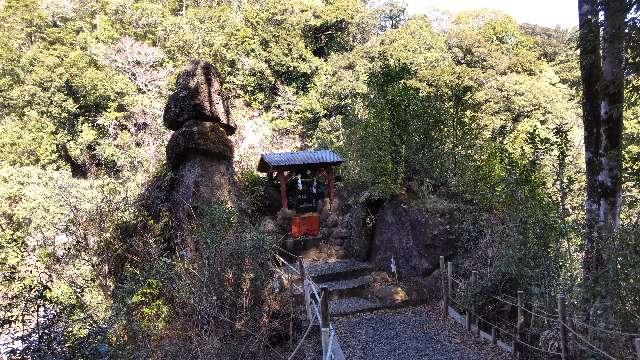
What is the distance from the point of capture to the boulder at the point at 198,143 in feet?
44.4

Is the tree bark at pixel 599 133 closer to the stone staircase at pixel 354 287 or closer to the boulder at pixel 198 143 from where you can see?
the stone staircase at pixel 354 287

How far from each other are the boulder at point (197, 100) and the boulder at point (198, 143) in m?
0.32

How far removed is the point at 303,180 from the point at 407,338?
8436 mm

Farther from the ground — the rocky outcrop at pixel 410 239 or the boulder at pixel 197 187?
the boulder at pixel 197 187

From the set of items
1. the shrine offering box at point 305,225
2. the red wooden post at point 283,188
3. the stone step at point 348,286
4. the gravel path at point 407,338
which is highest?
the red wooden post at point 283,188

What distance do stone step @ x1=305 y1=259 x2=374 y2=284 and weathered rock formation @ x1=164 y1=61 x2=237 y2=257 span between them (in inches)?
129

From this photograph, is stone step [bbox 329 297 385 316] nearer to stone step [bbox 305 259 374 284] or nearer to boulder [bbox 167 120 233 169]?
stone step [bbox 305 259 374 284]

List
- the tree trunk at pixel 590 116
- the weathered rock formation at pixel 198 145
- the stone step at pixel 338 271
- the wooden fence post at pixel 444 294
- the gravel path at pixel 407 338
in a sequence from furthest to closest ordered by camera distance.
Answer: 1. the weathered rock formation at pixel 198 145
2. the stone step at pixel 338 271
3. the wooden fence post at pixel 444 294
4. the gravel path at pixel 407 338
5. the tree trunk at pixel 590 116

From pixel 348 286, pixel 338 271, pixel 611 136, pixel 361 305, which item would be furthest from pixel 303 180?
pixel 611 136

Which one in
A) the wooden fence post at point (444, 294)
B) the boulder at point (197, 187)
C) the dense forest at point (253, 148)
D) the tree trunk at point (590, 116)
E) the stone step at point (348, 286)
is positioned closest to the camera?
the tree trunk at point (590, 116)

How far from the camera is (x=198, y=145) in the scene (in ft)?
44.3

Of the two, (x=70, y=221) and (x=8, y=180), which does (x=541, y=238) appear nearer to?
(x=70, y=221)

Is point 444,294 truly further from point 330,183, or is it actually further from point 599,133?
point 330,183

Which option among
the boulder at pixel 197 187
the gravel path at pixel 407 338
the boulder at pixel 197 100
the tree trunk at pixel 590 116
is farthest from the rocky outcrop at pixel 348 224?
the tree trunk at pixel 590 116
